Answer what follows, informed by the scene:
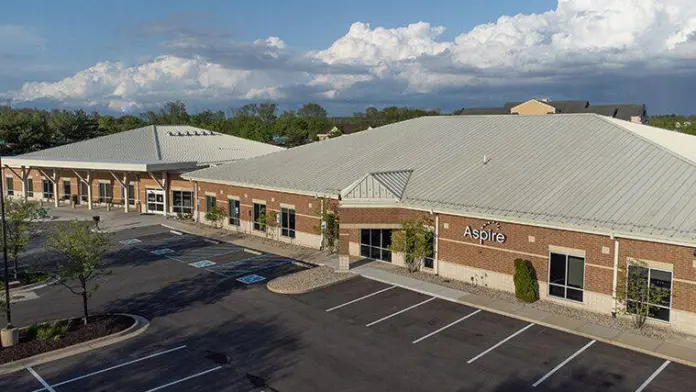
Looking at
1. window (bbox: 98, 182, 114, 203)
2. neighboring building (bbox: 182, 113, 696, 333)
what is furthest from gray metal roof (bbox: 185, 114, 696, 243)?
window (bbox: 98, 182, 114, 203)

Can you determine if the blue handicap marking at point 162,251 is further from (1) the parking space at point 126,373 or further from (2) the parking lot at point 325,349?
(1) the parking space at point 126,373

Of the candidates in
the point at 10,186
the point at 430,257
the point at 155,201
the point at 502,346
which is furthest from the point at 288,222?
the point at 10,186

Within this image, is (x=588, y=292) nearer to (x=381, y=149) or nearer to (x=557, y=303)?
(x=557, y=303)

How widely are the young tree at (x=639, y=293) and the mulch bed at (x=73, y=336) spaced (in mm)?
19663

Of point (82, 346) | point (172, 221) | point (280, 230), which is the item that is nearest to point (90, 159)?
point (172, 221)

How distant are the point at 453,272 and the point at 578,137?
1095cm

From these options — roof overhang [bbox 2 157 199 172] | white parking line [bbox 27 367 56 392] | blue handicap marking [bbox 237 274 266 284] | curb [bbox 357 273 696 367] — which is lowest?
white parking line [bbox 27 367 56 392]

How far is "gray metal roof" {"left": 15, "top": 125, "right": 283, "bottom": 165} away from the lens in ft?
175

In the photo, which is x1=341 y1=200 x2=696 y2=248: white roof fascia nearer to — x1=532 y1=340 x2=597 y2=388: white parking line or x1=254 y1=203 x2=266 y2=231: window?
x1=532 y1=340 x2=597 y2=388: white parking line

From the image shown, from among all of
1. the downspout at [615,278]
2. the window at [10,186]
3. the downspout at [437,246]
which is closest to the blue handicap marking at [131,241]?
the downspout at [437,246]

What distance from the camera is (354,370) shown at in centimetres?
1816

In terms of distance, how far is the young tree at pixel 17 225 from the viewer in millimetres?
26734

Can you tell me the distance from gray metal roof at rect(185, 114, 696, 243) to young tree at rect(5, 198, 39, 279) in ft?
47.1

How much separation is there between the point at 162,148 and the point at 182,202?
9.32m
